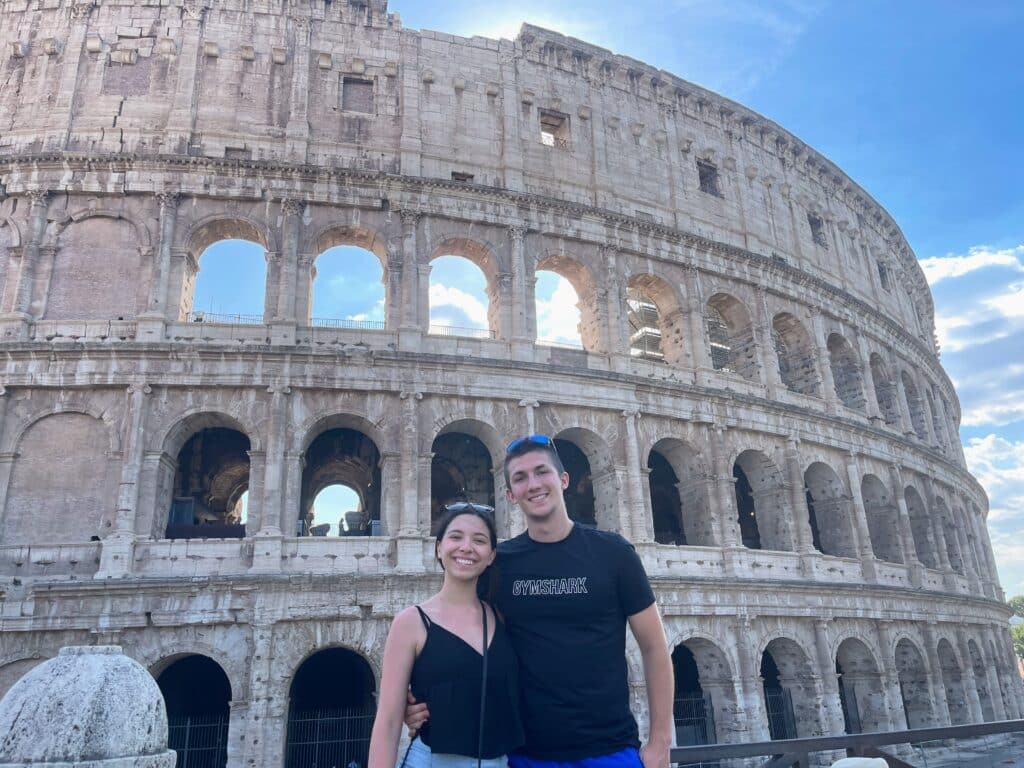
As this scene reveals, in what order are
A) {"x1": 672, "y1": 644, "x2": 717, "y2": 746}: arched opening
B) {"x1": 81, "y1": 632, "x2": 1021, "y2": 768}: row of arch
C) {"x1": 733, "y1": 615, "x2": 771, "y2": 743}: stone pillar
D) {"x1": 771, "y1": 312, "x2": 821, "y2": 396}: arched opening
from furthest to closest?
{"x1": 771, "y1": 312, "x2": 821, "y2": 396}: arched opening < {"x1": 672, "y1": 644, "x2": 717, "y2": 746}: arched opening < {"x1": 733, "y1": 615, "x2": 771, "y2": 743}: stone pillar < {"x1": 81, "y1": 632, "x2": 1021, "y2": 768}: row of arch

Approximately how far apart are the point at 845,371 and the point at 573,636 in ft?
74.1

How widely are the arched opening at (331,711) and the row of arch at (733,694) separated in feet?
0.07

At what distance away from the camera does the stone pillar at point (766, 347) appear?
1952 cm

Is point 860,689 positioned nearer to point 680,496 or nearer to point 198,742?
point 680,496

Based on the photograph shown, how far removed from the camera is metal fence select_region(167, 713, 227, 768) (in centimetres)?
1304

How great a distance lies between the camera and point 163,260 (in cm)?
1553

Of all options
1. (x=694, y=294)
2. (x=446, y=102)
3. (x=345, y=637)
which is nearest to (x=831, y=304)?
(x=694, y=294)

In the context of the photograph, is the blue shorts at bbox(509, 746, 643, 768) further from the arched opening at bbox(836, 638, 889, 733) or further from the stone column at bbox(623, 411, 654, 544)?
the arched opening at bbox(836, 638, 889, 733)

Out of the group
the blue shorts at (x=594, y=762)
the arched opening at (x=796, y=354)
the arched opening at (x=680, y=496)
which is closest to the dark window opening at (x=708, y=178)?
the arched opening at (x=796, y=354)

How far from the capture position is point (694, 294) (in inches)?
762

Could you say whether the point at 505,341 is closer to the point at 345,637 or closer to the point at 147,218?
the point at 345,637

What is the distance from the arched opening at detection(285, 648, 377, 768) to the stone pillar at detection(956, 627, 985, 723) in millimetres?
17076

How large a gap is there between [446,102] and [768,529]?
13.8 metres

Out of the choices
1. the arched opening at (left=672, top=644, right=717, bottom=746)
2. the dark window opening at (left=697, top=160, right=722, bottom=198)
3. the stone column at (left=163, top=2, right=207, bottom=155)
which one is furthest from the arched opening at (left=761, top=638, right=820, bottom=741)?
the stone column at (left=163, top=2, right=207, bottom=155)
